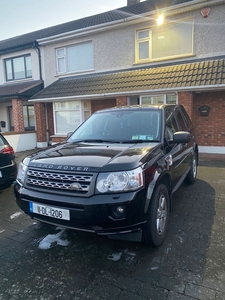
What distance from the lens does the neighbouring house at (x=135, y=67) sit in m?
8.61

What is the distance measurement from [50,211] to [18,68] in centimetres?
1418

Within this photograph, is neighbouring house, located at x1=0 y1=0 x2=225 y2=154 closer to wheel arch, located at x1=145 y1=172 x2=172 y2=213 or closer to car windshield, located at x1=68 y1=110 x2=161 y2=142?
car windshield, located at x1=68 y1=110 x2=161 y2=142

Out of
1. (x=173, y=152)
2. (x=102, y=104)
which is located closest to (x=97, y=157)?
(x=173, y=152)

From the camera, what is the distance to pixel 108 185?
2.35 meters

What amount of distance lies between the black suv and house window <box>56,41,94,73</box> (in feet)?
31.6

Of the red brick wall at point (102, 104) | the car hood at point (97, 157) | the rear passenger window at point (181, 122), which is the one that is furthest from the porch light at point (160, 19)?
the car hood at point (97, 157)

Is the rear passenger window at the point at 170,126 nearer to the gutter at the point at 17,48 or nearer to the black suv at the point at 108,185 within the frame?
the black suv at the point at 108,185

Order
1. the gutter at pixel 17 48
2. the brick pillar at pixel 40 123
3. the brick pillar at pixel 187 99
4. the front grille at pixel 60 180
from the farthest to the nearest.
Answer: the gutter at pixel 17 48 < the brick pillar at pixel 40 123 < the brick pillar at pixel 187 99 < the front grille at pixel 60 180

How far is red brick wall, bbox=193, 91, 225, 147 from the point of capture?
8.70 m

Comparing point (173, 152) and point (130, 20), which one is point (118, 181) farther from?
point (130, 20)

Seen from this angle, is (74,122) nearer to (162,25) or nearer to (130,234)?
(162,25)

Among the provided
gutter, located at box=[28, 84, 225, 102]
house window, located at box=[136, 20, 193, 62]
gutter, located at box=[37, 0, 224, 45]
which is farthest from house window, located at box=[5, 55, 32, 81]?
house window, located at box=[136, 20, 193, 62]

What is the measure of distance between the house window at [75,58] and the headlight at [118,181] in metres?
10.5

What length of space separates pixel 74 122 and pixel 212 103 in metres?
6.46
